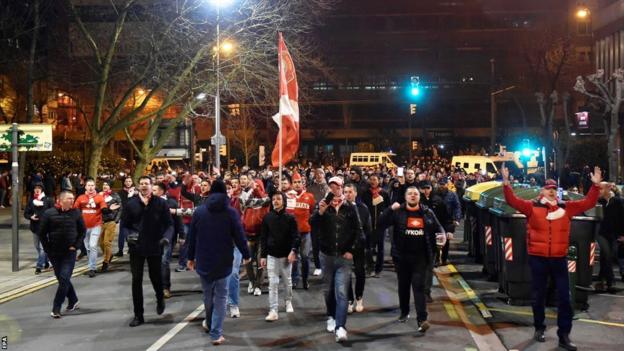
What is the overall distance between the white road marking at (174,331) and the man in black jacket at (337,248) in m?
1.78

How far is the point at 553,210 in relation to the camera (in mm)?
7656

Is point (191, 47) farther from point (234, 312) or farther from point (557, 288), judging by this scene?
point (557, 288)

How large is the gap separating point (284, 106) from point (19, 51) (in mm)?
20530

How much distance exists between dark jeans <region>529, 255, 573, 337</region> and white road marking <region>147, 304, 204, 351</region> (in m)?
4.06

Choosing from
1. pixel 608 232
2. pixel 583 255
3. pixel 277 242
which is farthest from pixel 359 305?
pixel 608 232

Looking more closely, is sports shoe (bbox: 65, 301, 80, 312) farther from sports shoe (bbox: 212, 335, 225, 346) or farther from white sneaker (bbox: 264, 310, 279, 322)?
sports shoe (bbox: 212, 335, 225, 346)

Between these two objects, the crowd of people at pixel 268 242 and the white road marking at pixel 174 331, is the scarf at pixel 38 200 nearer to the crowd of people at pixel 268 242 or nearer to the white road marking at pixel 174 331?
the crowd of people at pixel 268 242

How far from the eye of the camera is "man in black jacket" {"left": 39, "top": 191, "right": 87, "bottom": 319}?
9.20 metres

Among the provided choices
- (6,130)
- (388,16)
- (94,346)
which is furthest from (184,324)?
(388,16)

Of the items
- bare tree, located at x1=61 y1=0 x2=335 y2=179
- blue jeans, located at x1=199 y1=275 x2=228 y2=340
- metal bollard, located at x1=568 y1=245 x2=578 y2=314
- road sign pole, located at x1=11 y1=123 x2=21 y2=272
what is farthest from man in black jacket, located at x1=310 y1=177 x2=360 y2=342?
bare tree, located at x1=61 y1=0 x2=335 y2=179

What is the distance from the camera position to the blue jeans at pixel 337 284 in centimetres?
780

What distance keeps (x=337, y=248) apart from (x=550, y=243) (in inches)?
90.4

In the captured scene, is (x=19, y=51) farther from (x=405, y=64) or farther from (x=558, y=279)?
(x=405, y=64)

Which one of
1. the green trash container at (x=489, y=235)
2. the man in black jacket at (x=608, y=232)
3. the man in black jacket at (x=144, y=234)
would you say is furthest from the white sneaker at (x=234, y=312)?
the man in black jacket at (x=608, y=232)
